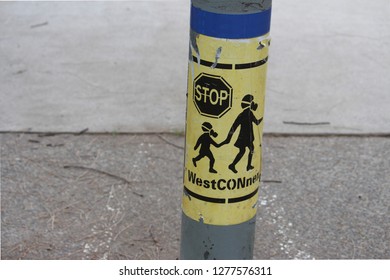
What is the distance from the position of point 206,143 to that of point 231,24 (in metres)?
0.52

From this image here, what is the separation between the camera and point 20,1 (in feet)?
27.1

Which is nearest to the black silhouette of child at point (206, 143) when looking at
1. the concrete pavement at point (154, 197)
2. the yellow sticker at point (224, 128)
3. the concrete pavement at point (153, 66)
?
the yellow sticker at point (224, 128)

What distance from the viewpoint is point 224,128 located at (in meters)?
3.29

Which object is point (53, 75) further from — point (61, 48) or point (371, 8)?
point (371, 8)

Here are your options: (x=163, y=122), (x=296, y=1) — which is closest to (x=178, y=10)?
(x=296, y=1)

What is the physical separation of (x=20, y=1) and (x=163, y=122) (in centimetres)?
301

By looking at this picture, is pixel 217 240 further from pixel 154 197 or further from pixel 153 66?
pixel 153 66

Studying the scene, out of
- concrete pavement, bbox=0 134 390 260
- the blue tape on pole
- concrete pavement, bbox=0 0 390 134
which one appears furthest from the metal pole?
concrete pavement, bbox=0 0 390 134

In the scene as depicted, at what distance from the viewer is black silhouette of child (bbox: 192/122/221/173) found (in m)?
3.32

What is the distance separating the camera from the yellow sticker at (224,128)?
321 cm

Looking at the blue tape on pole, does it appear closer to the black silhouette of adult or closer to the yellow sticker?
the yellow sticker

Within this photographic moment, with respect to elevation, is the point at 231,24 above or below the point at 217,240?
above

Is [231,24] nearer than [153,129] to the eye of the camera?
Yes

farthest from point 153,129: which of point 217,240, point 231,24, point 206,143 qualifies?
point 231,24
